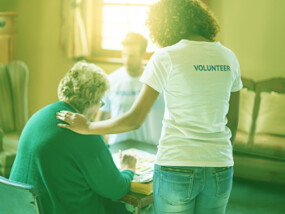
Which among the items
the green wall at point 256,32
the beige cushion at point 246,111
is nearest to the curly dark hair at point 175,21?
the beige cushion at point 246,111

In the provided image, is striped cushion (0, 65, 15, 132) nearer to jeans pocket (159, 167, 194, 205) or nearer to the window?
the window

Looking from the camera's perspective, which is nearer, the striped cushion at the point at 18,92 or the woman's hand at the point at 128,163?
the woman's hand at the point at 128,163

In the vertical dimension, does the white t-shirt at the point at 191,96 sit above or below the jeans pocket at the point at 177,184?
above

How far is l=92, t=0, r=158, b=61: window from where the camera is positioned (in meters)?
4.07

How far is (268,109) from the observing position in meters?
3.57

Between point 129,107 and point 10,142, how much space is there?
100cm

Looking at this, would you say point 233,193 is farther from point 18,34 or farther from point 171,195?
point 18,34

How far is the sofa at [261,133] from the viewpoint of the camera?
331 cm

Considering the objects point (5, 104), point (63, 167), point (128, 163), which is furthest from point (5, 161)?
point (63, 167)

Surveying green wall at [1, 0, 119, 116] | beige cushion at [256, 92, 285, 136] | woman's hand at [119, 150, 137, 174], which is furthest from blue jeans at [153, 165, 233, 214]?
green wall at [1, 0, 119, 116]

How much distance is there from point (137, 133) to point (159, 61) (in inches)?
65.7

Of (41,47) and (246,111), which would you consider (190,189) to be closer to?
(246,111)

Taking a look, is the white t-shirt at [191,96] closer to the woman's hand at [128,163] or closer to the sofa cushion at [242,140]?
the woman's hand at [128,163]

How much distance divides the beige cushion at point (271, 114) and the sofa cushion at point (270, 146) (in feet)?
0.34
